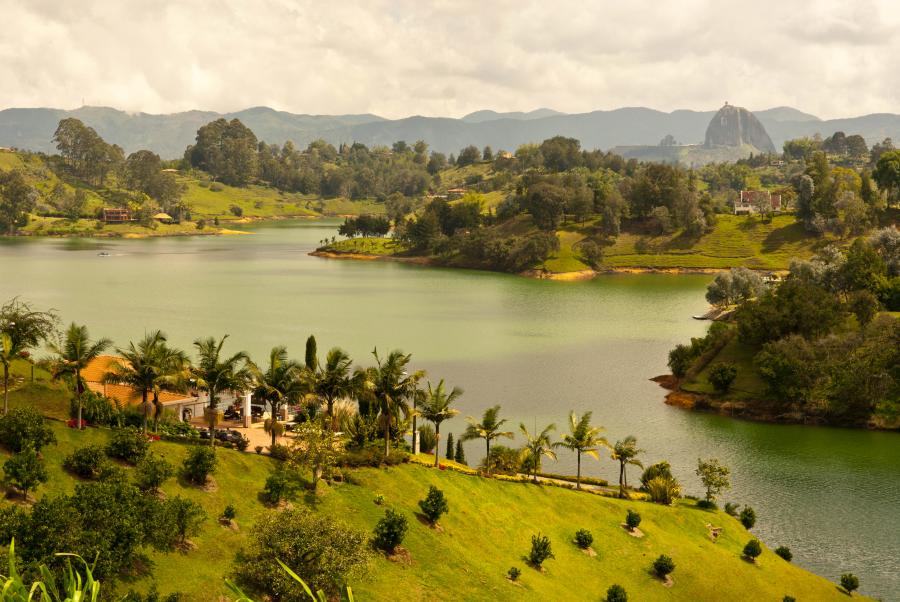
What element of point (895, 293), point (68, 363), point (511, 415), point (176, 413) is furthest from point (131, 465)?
Result: point (895, 293)

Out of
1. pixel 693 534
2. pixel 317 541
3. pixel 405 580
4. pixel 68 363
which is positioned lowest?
pixel 693 534

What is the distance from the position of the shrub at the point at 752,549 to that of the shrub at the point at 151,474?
31054 millimetres

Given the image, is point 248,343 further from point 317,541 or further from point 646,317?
point 317,541

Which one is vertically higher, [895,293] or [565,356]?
[895,293]

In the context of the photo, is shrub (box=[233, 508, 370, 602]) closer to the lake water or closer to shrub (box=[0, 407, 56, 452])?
shrub (box=[0, 407, 56, 452])

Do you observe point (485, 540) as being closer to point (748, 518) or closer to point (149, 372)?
point (149, 372)

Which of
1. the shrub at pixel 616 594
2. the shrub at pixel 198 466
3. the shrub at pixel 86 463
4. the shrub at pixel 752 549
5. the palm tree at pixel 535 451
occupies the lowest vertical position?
the shrub at pixel 752 549

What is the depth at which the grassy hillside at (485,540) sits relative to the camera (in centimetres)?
3488

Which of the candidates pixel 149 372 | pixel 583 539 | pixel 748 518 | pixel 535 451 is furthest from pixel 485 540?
pixel 748 518

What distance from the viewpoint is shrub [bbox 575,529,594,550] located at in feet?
147

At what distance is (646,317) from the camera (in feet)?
449

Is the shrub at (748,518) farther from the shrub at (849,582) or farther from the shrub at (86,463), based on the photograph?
the shrub at (86,463)

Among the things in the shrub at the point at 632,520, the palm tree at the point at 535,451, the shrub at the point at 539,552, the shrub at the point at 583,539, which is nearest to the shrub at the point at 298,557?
the shrub at the point at 539,552

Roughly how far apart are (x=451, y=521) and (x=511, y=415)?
35.6m
